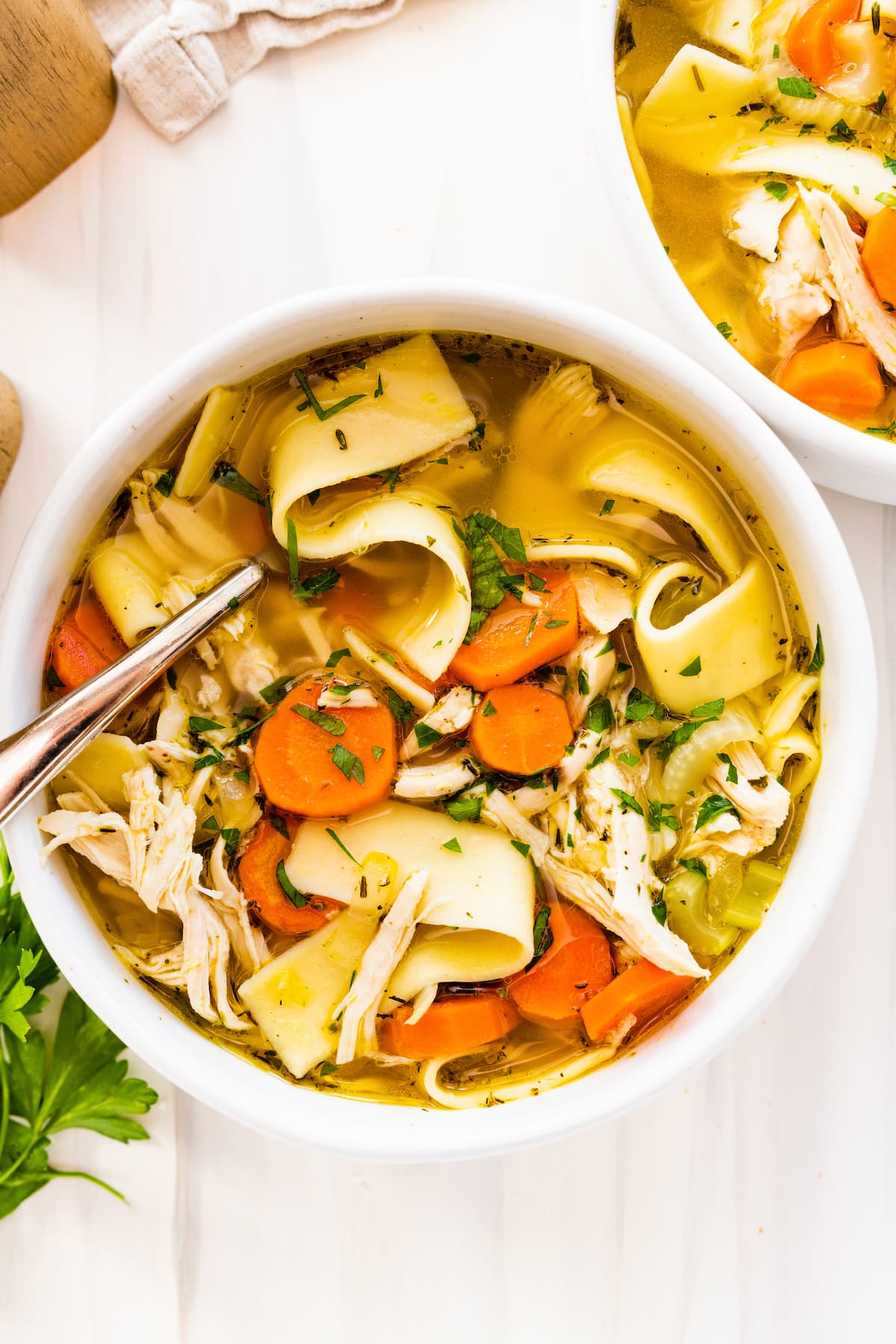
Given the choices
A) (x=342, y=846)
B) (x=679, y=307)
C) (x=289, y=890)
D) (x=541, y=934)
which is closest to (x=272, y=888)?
(x=289, y=890)

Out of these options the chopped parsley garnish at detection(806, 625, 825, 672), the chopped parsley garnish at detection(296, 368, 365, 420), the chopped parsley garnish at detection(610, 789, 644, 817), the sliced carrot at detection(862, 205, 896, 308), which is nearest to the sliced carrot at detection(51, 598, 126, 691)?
the chopped parsley garnish at detection(296, 368, 365, 420)

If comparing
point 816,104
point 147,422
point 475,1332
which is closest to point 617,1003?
point 475,1332

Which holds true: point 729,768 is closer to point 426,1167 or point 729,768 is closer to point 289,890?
point 289,890

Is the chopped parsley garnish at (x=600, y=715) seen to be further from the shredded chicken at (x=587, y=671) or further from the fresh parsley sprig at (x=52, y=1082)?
the fresh parsley sprig at (x=52, y=1082)

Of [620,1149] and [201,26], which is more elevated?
Result: [201,26]

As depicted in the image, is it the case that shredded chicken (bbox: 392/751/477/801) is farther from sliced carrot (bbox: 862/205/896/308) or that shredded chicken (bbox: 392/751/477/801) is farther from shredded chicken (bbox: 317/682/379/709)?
sliced carrot (bbox: 862/205/896/308)

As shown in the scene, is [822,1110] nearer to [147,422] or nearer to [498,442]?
[498,442]

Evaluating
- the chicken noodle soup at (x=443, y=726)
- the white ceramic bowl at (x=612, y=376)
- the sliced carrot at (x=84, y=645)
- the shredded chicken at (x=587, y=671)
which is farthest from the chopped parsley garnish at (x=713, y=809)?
the sliced carrot at (x=84, y=645)
